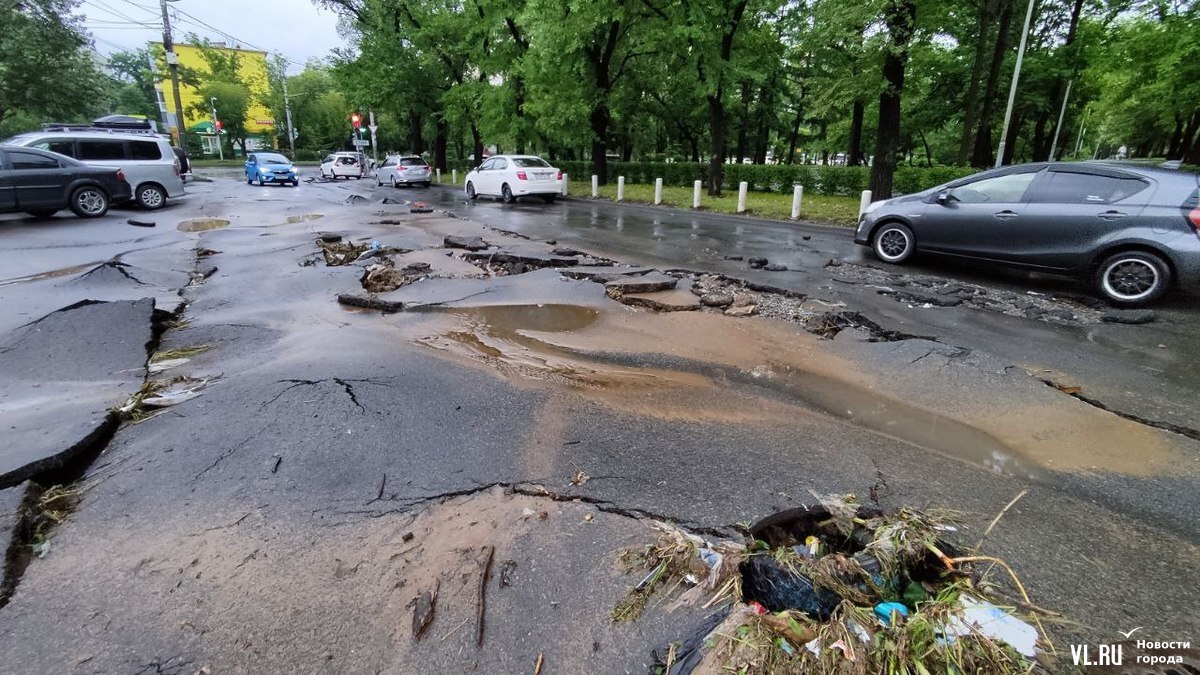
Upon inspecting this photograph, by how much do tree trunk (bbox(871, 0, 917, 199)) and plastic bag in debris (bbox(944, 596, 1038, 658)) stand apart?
45.0ft

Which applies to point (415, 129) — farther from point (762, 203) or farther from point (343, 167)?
point (762, 203)

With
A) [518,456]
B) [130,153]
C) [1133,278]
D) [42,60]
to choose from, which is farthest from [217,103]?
[1133,278]

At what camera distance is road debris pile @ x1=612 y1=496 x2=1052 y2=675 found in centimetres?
183

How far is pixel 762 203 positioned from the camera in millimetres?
17297

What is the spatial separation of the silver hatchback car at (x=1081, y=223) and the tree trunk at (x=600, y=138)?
55.1 feet

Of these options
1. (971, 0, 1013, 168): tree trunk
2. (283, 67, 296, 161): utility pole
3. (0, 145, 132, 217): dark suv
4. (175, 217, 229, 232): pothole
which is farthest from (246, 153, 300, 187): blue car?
(283, 67, 296, 161): utility pole

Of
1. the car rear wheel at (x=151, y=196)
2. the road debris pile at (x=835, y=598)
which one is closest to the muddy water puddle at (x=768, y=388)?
the road debris pile at (x=835, y=598)

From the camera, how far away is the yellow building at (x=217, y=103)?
2379 inches

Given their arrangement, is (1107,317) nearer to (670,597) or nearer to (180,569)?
(670,597)

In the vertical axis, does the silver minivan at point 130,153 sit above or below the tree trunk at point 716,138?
below

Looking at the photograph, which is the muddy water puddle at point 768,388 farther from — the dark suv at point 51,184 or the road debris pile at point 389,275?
the dark suv at point 51,184

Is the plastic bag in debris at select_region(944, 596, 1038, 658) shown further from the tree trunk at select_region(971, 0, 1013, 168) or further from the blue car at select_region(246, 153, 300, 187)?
the blue car at select_region(246, 153, 300, 187)

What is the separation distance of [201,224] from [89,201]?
3.05 m

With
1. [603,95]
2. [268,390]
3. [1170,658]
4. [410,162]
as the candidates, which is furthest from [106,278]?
[410,162]
